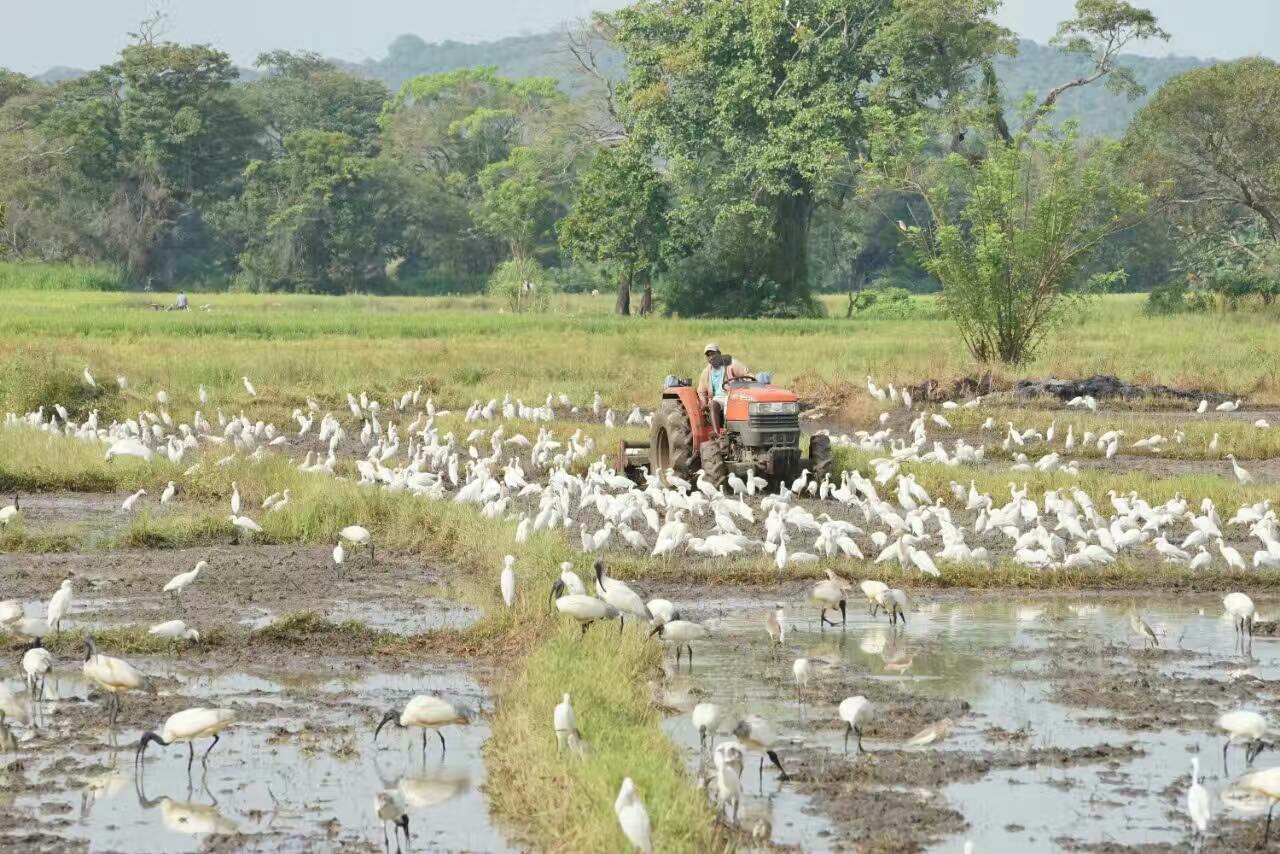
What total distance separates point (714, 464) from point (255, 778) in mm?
9585

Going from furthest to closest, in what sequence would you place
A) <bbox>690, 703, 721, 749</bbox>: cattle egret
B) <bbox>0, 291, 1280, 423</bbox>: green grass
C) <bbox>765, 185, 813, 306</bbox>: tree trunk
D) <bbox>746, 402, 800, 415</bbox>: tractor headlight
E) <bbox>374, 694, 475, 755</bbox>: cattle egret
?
<bbox>765, 185, 813, 306</bbox>: tree trunk < <bbox>0, 291, 1280, 423</bbox>: green grass < <bbox>746, 402, 800, 415</bbox>: tractor headlight < <bbox>374, 694, 475, 755</bbox>: cattle egret < <bbox>690, 703, 721, 749</bbox>: cattle egret

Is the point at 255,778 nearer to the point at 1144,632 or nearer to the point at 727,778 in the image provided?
the point at 727,778

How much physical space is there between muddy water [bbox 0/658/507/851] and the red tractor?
24.8 feet

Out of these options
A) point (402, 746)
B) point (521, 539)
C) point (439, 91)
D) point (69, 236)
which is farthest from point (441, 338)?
point (439, 91)

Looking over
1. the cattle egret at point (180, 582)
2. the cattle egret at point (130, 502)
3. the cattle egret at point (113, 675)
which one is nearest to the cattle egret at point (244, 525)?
the cattle egret at point (130, 502)

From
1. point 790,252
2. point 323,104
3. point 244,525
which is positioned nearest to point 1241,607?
point 244,525

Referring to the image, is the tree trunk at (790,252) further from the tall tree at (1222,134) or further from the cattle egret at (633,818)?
the cattle egret at (633,818)

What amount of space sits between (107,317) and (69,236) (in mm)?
32168

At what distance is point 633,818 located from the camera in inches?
258

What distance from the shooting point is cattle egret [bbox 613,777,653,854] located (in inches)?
258

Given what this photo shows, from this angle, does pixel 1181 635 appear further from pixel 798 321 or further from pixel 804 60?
pixel 804 60

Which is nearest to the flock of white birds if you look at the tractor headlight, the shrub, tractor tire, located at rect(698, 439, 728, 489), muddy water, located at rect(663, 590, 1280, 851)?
tractor tire, located at rect(698, 439, 728, 489)

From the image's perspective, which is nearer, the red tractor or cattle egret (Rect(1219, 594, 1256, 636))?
cattle egret (Rect(1219, 594, 1256, 636))

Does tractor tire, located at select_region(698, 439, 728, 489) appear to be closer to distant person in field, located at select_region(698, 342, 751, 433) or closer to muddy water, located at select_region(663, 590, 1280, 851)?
distant person in field, located at select_region(698, 342, 751, 433)
